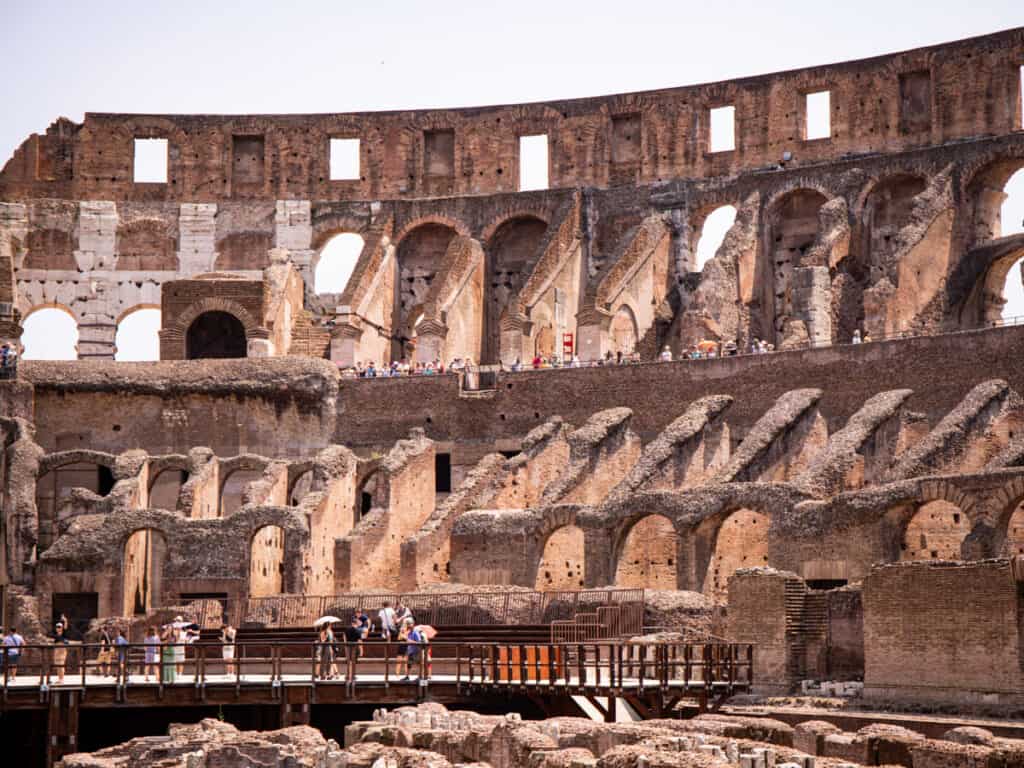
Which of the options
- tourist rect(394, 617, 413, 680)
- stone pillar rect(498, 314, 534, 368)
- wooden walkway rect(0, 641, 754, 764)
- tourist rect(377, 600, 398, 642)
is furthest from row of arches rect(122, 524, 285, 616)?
wooden walkway rect(0, 641, 754, 764)

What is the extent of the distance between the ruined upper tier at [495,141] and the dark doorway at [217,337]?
6.12 metres

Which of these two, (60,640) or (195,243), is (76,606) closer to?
(60,640)

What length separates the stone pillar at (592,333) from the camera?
50.5 m

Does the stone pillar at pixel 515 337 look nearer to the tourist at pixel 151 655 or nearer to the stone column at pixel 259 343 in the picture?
the stone column at pixel 259 343

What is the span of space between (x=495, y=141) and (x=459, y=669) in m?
30.1

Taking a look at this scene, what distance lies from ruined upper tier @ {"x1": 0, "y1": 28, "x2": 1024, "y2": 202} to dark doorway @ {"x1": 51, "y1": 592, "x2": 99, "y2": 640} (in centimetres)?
1900

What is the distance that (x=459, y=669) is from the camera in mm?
29875

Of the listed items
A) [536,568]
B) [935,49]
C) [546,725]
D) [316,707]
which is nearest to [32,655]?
[316,707]

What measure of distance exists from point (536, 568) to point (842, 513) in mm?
7797

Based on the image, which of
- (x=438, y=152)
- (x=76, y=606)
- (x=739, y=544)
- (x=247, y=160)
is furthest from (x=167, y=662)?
(x=247, y=160)

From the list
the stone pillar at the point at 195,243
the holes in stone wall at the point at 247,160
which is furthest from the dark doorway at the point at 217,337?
the holes in stone wall at the point at 247,160

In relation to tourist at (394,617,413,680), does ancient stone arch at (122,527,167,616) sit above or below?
above

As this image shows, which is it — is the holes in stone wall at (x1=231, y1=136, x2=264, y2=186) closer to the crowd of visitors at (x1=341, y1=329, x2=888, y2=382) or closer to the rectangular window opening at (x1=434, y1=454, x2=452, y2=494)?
the crowd of visitors at (x1=341, y1=329, x2=888, y2=382)

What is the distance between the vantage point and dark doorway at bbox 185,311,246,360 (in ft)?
176
